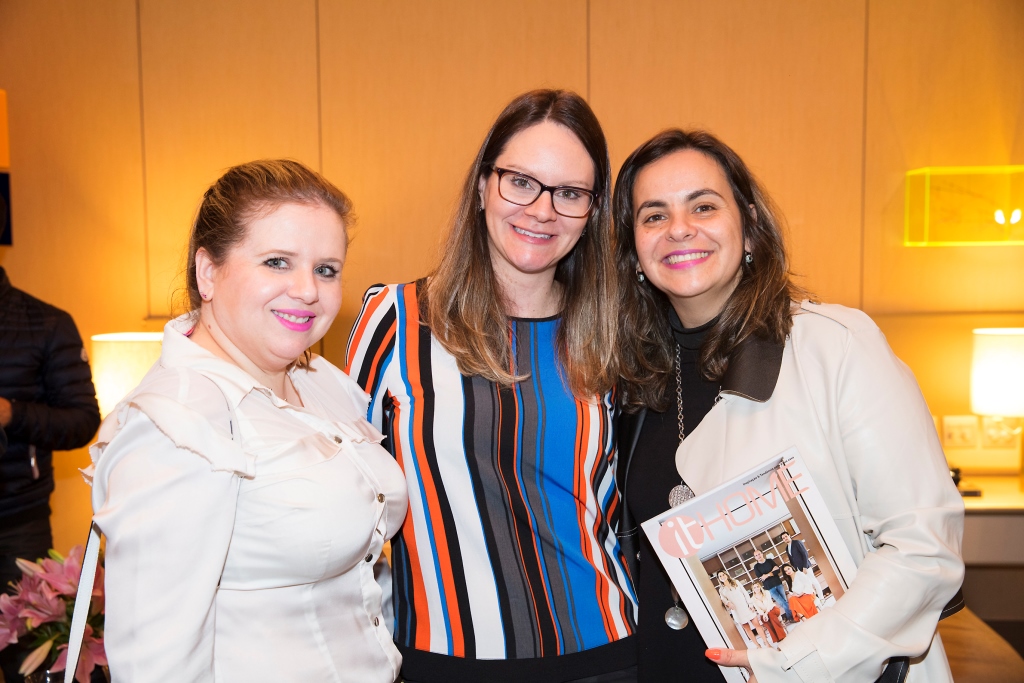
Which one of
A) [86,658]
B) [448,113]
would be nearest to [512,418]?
[86,658]

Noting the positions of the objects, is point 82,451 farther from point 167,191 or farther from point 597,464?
point 597,464

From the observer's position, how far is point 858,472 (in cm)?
141

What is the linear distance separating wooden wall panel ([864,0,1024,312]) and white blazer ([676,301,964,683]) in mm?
2791

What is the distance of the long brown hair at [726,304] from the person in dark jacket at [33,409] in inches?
84.8

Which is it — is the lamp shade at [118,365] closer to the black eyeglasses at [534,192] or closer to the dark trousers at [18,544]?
the dark trousers at [18,544]

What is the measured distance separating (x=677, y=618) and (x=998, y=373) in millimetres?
2830

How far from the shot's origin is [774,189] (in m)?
3.99

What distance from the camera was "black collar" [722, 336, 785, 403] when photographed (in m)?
1.51

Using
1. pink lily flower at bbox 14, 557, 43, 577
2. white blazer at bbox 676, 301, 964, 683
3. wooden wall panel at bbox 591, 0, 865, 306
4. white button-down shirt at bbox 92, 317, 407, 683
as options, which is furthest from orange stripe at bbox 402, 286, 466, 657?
wooden wall panel at bbox 591, 0, 865, 306

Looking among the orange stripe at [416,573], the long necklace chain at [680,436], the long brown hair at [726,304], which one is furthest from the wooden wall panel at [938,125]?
the orange stripe at [416,573]

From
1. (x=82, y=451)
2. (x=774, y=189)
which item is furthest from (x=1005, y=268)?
(x=82, y=451)

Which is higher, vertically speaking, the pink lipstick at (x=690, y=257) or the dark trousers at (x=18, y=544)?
the pink lipstick at (x=690, y=257)

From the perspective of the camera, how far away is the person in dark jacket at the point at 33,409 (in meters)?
2.78

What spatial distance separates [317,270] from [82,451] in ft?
11.7
